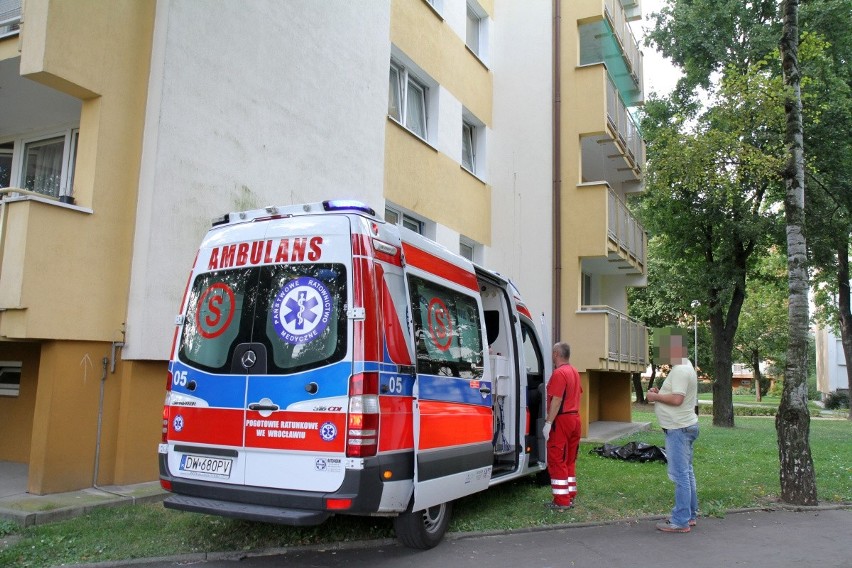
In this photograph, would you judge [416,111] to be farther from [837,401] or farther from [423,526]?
[837,401]

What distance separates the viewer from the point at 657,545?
20.1ft

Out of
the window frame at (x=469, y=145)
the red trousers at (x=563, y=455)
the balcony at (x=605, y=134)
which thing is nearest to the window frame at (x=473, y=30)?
the window frame at (x=469, y=145)

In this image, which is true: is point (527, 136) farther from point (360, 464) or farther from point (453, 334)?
point (360, 464)

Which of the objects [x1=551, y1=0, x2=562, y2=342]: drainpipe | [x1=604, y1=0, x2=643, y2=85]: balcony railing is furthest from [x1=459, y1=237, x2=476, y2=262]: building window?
[x1=604, y1=0, x2=643, y2=85]: balcony railing

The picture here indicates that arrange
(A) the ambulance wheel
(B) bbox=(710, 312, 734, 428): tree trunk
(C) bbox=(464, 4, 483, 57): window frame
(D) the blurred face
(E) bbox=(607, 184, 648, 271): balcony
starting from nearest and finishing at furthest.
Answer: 1. (A) the ambulance wheel
2. (D) the blurred face
3. (E) bbox=(607, 184, 648, 271): balcony
4. (C) bbox=(464, 4, 483, 57): window frame
5. (B) bbox=(710, 312, 734, 428): tree trunk

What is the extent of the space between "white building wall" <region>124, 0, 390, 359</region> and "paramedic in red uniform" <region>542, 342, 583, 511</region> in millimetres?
4511

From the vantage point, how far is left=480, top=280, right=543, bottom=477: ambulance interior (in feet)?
24.6

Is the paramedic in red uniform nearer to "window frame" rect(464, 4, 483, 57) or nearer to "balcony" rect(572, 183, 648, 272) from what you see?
"balcony" rect(572, 183, 648, 272)

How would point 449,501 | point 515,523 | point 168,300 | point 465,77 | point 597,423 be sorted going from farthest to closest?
point 597,423 → point 465,77 → point 168,300 → point 515,523 → point 449,501

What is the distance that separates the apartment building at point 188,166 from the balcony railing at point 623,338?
0.41 ft

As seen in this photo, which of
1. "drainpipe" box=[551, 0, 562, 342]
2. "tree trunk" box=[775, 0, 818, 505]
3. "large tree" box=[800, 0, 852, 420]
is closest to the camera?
"tree trunk" box=[775, 0, 818, 505]

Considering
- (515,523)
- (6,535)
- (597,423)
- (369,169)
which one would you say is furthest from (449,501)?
(597,423)

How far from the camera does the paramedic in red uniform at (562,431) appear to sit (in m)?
7.33

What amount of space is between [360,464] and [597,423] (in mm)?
15641
